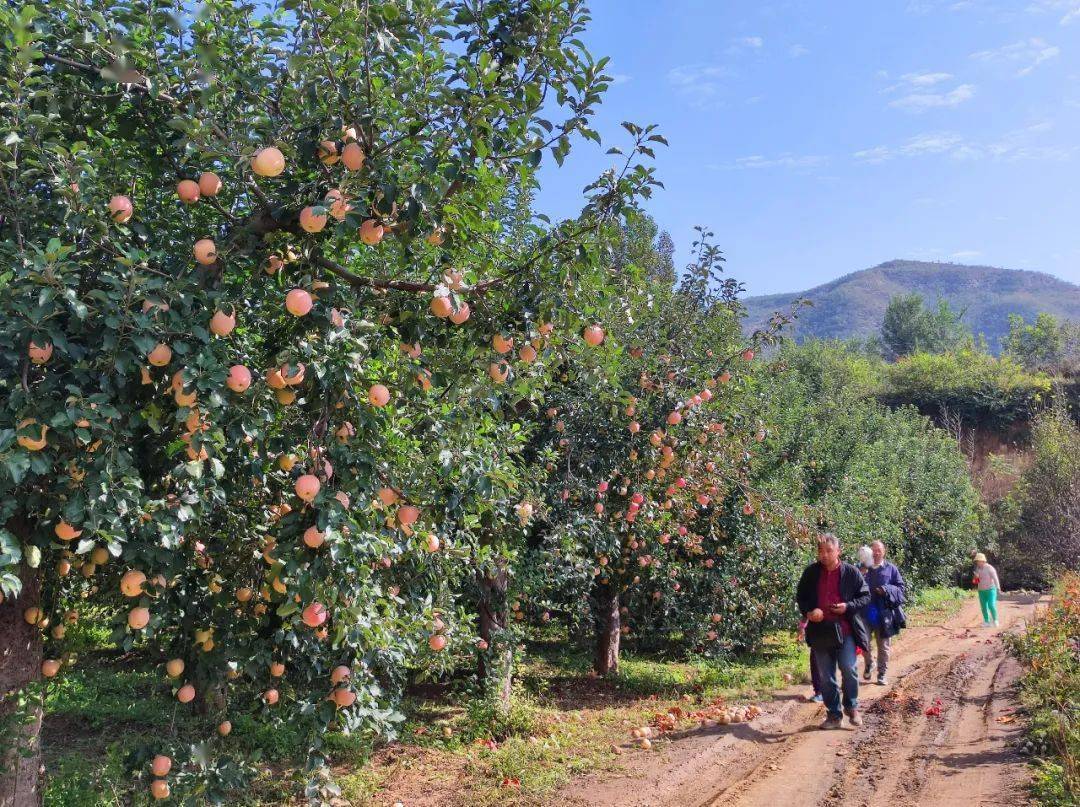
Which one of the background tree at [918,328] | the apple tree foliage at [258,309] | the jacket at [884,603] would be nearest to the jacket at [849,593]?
Answer: the jacket at [884,603]

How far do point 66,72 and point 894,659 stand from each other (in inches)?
410

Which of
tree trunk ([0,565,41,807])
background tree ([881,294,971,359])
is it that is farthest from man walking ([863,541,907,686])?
background tree ([881,294,971,359])

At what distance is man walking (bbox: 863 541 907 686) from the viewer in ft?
26.4

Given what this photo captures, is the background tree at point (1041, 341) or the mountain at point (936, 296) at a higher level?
the mountain at point (936, 296)

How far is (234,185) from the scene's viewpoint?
3.57 metres

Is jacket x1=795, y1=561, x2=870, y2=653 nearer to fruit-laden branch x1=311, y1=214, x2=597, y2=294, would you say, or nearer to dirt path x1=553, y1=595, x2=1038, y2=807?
dirt path x1=553, y1=595, x2=1038, y2=807

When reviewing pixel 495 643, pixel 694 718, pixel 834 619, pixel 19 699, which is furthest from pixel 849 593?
pixel 19 699

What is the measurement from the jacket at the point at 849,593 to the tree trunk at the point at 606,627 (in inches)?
101

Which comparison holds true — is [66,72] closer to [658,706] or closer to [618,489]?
[618,489]

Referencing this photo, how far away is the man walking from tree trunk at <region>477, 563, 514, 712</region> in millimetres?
3937

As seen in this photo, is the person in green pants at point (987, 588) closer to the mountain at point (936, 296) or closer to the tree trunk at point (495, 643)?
the tree trunk at point (495, 643)

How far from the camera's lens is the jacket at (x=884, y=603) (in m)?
8.03

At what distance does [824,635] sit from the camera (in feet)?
20.7

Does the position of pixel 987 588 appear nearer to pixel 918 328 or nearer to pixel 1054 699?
pixel 1054 699
